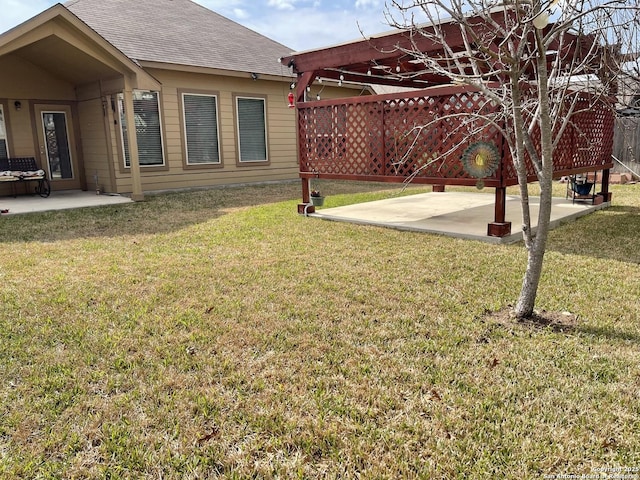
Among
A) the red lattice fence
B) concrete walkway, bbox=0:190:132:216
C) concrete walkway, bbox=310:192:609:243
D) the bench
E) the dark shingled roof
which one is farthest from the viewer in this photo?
the dark shingled roof

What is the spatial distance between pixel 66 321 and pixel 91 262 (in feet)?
5.52

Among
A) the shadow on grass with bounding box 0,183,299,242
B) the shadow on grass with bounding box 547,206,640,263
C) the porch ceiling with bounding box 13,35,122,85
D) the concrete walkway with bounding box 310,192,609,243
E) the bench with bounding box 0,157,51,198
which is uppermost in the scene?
the porch ceiling with bounding box 13,35,122,85

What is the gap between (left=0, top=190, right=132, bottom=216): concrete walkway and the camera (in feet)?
27.2

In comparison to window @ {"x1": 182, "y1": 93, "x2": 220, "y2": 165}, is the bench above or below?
below

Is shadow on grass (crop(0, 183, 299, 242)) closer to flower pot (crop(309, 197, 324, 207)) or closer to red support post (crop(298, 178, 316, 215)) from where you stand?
red support post (crop(298, 178, 316, 215))

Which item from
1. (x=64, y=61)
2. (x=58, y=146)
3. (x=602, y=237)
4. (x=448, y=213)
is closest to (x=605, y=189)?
(x=448, y=213)

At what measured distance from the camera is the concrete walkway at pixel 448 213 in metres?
6.15

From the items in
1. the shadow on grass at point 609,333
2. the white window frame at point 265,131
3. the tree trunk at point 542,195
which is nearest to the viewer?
the tree trunk at point 542,195

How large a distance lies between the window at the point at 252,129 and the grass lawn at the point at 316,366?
7.90 metres

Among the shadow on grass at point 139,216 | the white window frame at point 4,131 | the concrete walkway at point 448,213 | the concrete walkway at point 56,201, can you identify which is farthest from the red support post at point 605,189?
the white window frame at point 4,131

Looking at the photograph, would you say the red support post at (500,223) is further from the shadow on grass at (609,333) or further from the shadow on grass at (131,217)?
the shadow on grass at (131,217)

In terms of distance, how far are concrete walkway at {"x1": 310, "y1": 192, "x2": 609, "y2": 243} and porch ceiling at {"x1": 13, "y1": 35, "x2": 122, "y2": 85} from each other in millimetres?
5330

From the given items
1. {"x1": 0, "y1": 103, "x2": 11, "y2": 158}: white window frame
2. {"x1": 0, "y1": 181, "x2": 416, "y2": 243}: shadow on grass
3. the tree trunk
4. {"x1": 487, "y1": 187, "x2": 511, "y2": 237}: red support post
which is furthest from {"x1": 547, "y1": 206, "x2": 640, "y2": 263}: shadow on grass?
{"x1": 0, "y1": 103, "x2": 11, "y2": 158}: white window frame

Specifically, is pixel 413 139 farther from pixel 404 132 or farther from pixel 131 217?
pixel 131 217
